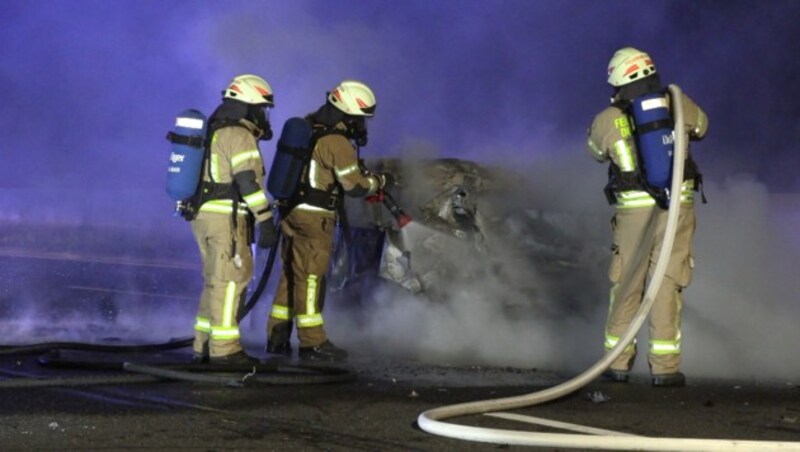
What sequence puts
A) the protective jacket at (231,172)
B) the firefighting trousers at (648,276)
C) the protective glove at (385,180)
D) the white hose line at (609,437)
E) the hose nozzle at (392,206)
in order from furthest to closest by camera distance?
the hose nozzle at (392,206) → the protective glove at (385,180) → the protective jacket at (231,172) → the firefighting trousers at (648,276) → the white hose line at (609,437)

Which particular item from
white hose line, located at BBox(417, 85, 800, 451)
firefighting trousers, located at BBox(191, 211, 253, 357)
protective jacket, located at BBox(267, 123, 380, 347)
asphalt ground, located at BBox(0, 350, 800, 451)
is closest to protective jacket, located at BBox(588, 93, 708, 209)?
white hose line, located at BBox(417, 85, 800, 451)

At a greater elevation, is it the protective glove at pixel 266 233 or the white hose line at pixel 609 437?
the protective glove at pixel 266 233

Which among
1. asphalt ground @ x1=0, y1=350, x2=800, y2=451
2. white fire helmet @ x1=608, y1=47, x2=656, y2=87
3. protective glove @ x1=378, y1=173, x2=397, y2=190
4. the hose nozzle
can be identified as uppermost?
white fire helmet @ x1=608, y1=47, x2=656, y2=87

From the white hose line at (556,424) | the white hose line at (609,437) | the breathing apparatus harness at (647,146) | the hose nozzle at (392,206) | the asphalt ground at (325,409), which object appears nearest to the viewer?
the white hose line at (609,437)

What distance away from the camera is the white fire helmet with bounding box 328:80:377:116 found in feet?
24.5

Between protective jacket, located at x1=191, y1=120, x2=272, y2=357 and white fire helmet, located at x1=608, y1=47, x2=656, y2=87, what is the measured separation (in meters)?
2.09

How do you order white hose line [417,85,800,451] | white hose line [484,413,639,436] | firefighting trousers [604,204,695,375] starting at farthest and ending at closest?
firefighting trousers [604,204,695,375]
white hose line [484,413,639,436]
white hose line [417,85,800,451]

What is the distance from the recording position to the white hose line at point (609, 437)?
4160mm

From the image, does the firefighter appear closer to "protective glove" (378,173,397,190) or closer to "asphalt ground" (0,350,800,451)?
"protective glove" (378,173,397,190)

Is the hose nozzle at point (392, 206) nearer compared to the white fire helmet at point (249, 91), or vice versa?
the white fire helmet at point (249, 91)

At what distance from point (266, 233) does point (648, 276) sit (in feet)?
7.20

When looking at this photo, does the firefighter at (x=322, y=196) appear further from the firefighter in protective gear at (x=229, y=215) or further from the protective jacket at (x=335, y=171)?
the firefighter in protective gear at (x=229, y=215)

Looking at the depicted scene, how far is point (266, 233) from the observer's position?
6.64m

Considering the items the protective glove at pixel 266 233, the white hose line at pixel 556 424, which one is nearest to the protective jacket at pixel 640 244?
the white hose line at pixel 556 424
